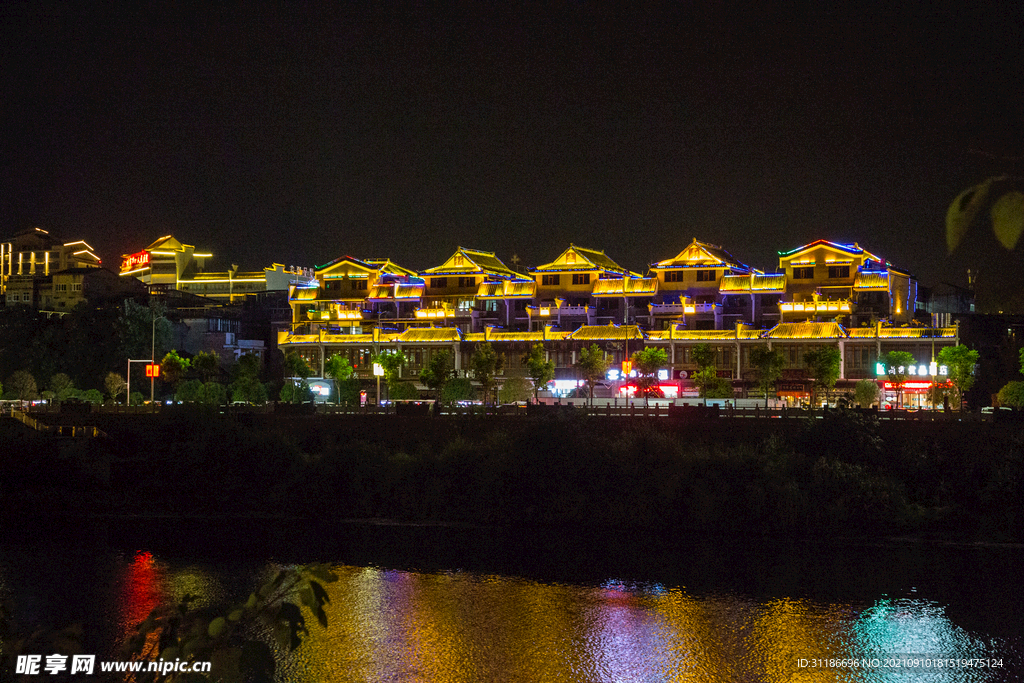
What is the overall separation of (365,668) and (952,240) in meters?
25.7

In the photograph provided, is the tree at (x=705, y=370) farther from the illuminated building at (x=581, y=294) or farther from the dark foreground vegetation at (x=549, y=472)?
the dark foreground vegetation at (x=549, y=472)

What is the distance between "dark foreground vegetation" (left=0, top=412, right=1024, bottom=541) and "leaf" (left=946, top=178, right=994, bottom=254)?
129 feet

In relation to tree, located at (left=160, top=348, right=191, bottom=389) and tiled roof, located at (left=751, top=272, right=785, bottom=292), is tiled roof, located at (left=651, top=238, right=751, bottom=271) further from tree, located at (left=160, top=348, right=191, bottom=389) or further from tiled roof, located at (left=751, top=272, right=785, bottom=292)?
tree, located at (left=160, top=348, right=191, bottom=389)

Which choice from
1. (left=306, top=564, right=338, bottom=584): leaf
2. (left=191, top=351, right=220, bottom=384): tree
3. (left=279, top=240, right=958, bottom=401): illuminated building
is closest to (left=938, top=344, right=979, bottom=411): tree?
(left=279, top=240, right=958, bottom=401): illuminated building

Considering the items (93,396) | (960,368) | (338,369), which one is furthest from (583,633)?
(93,396)

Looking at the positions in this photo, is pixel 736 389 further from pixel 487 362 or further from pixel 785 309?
pixel 487 362

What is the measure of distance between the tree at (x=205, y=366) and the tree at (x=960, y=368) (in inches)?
2013

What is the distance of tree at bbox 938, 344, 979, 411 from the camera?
2311 inches

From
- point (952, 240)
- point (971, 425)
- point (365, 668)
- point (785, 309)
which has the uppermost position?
point (785, 309)

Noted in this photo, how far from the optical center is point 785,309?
69.1 m

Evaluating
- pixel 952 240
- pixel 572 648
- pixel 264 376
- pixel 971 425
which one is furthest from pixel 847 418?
pixel 264 376

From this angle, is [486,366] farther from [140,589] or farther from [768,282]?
[140,589]

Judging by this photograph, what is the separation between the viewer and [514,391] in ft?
209

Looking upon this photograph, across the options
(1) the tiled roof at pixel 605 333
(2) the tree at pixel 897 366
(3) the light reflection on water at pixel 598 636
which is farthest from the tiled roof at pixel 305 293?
(3) the light reflection on water at pixel 598 636
